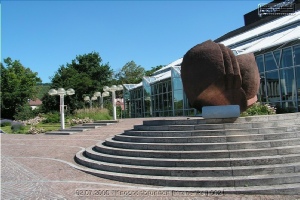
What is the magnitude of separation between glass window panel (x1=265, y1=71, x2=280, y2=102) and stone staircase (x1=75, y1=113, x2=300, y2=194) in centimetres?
1197

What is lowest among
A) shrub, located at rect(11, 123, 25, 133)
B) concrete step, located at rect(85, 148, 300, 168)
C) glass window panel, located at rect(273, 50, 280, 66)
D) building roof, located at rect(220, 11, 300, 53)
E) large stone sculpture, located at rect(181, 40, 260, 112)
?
concrete step, located at rect(85, 148, 300, 168)

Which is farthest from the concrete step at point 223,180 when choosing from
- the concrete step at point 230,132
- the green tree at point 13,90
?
the green tree at point 13,90

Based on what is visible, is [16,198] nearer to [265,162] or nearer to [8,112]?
[265,162]

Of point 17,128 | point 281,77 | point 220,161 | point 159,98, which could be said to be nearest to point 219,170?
point 220,161

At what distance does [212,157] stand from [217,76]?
3.39 meters

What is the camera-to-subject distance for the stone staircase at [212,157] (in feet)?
24.7

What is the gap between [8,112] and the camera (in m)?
47.7

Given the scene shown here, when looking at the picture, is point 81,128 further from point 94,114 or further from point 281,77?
point 281,77

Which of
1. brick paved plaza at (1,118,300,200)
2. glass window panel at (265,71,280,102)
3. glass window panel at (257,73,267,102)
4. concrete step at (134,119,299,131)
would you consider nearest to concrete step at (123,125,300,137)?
concrete step at (134,119,299,131)

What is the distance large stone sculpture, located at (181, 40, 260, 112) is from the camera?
36.1 feet

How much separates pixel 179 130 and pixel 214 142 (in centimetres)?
148

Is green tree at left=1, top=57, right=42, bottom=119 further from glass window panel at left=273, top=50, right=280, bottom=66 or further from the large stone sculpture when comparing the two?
the large stone sculpture

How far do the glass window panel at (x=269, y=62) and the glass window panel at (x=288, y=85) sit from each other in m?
0.89

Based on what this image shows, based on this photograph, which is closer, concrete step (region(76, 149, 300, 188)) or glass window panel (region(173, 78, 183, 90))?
concrete step (region(76, 149, 300, 188))
